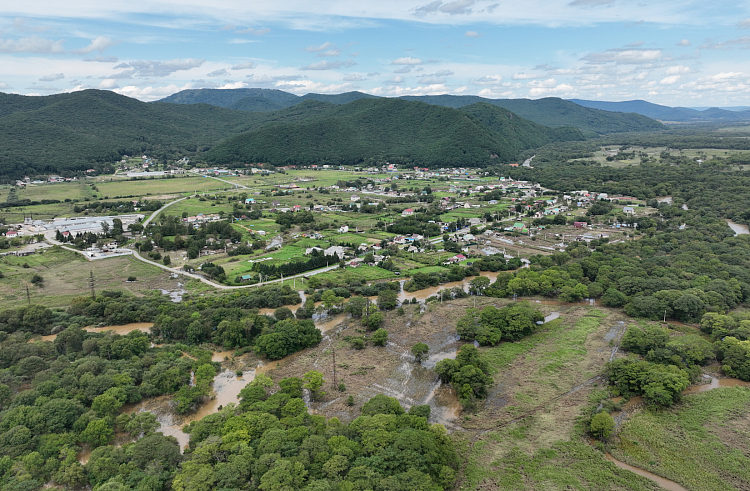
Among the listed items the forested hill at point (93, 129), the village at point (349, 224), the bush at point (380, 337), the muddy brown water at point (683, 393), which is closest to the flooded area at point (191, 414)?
the bush at point (380, 337)

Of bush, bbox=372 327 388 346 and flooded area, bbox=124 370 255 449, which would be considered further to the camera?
bush, bbox=372 327 388 346

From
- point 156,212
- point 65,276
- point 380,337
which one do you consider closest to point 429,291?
point 380,337

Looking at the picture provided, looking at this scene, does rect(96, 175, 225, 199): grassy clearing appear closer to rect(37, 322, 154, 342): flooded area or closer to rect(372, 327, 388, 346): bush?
rect(37, 322, 154, 342): flooded area

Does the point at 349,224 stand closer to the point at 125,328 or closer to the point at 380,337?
the point at 125,328

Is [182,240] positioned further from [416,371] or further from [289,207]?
[416,371]

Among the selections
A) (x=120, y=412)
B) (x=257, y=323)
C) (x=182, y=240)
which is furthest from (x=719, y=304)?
(x=182, y=240)

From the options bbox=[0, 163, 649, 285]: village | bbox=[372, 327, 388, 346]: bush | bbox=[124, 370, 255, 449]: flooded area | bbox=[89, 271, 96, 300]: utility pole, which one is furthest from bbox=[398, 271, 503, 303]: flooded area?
bbox=[89, 271, 96, 300]: utility pole
